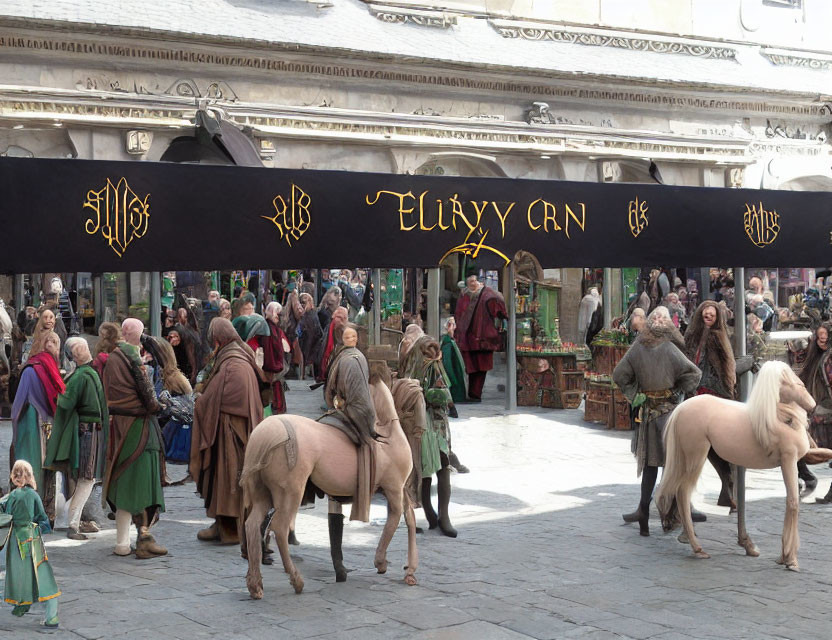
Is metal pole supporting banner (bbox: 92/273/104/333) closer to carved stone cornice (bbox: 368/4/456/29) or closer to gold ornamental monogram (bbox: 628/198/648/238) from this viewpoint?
carved stone cornice (bbox: 368/4/456/29)

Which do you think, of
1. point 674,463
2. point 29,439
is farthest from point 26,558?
point 674,463

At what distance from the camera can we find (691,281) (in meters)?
23.0

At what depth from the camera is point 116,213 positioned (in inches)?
395

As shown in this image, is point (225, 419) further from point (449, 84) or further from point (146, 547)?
point (449, 84)

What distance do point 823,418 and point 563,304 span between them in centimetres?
997

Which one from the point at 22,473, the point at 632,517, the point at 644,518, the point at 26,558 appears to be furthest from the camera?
the point at 632,517

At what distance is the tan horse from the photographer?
8.30 m

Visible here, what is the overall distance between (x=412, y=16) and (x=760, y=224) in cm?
839

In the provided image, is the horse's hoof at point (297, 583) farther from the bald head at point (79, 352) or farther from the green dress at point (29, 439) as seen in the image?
the green dress at point (29, 439)

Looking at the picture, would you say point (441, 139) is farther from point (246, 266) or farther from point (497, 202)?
point (246, 266)

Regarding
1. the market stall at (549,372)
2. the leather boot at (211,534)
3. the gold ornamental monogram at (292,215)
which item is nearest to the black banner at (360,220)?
the gold ornamental monogram at (292,215)

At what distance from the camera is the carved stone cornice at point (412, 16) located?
19.7 m

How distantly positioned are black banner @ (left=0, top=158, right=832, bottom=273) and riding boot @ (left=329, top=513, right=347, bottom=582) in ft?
9.26

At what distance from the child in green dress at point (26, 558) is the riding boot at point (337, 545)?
1.99 m
